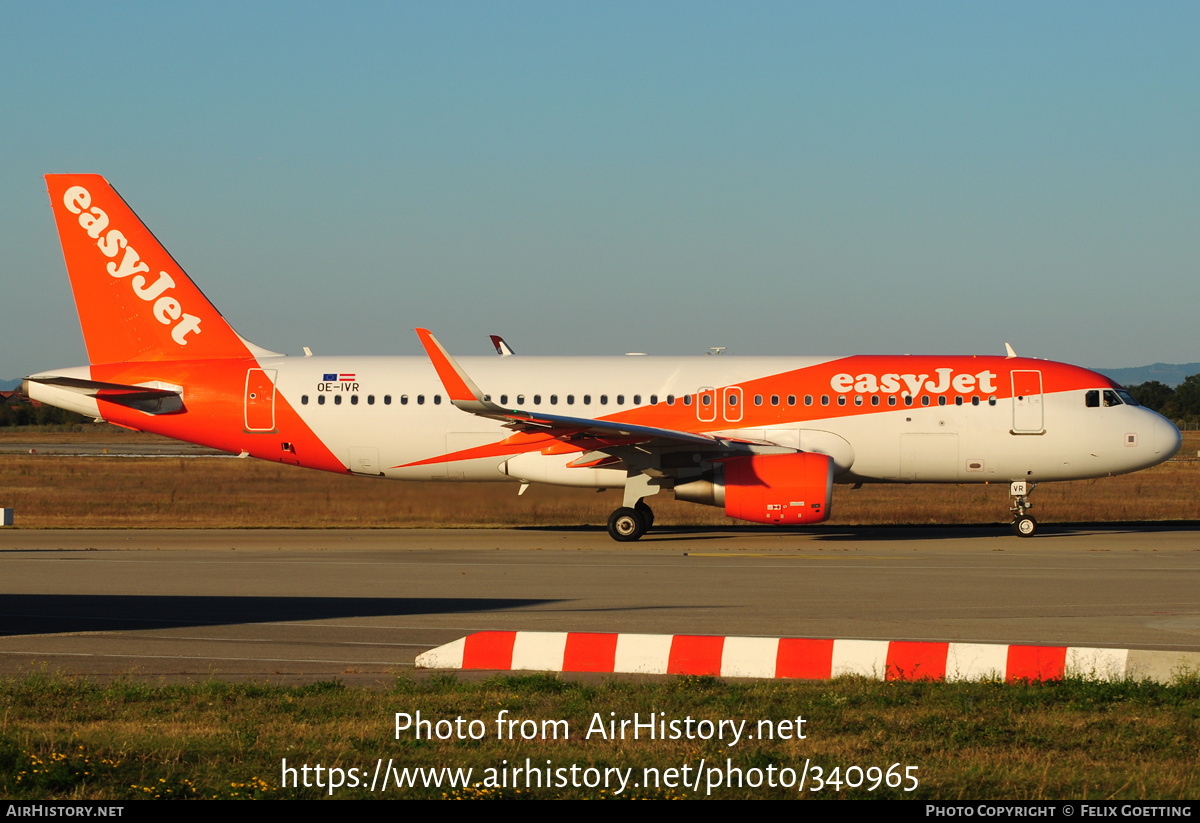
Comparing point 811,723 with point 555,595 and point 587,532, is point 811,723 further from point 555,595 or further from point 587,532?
point 587,532

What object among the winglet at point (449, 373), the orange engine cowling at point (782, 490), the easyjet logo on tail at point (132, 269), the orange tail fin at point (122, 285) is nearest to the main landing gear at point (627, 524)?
the orange engine cowling at point (782, 490)

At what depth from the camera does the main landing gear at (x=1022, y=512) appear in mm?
24781

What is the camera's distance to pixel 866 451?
25.2 meters

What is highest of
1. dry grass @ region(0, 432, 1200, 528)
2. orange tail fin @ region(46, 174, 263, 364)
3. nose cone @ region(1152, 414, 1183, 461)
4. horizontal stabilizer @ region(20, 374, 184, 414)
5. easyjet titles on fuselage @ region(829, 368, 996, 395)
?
orange tail fin @ region(46, 174, 263, 364)

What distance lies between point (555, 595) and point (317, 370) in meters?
12.9

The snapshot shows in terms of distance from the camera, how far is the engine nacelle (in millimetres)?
23156

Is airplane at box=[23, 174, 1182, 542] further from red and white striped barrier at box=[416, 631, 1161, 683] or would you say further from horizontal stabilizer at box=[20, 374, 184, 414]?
red and white striped barrier at box=[416, 631, 1161, 683]

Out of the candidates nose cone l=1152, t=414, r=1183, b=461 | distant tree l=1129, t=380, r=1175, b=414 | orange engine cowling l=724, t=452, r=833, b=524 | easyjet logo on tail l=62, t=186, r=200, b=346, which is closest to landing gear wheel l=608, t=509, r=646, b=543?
orange engine cowling l=724, t=452, r=833, b=524

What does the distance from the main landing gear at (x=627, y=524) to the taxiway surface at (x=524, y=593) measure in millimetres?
351

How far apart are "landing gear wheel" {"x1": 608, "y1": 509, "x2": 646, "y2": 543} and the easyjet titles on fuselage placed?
5264mm

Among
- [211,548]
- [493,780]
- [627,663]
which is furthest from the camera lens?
[211,548]

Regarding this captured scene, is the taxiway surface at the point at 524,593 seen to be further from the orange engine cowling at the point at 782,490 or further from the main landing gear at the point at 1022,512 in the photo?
the orange engine cowling at the point at 782,490

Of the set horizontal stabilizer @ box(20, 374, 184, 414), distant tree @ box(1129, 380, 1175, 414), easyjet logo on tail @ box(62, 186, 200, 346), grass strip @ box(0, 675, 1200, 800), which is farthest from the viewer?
distant tree @ box(1129, 380, 1175, 414)
